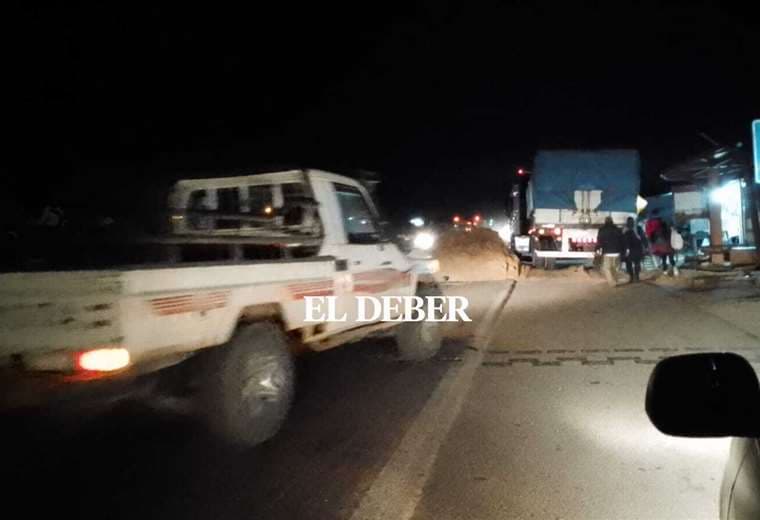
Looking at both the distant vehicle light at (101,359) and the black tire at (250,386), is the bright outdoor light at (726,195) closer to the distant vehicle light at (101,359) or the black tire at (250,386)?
the black tire at (250,386)

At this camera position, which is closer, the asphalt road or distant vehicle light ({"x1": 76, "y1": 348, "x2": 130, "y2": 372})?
distant vehicle light ({"x1": 76, "y1": 348, "x2": 130, "y2": 372})

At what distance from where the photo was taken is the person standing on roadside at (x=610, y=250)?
60.8 feet

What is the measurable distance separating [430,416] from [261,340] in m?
1.72

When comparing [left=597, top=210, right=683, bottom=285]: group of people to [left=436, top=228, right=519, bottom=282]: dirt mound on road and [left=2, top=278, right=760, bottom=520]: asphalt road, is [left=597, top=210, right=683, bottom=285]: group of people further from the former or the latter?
[left=2, top=278, right=760, bottom=520]: asphalt road

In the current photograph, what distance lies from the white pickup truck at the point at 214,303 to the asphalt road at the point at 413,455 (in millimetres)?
479

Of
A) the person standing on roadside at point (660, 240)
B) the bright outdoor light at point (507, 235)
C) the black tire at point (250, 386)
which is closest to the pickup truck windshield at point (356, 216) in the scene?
the black tire at point (250, 386)

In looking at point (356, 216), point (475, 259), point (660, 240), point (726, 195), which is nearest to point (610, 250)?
point (660, 240)

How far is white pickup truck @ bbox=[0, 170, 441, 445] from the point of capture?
4570 millimetres

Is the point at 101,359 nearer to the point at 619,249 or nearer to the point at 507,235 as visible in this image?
the point at 619,249

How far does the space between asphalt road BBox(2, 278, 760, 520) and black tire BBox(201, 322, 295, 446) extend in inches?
8.7

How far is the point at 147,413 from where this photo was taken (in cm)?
712

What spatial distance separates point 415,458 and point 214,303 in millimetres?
1812

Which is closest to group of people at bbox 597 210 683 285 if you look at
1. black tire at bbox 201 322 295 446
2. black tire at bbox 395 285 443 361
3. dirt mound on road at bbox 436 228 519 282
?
dirt mound on road at bbox 436 228 519 282

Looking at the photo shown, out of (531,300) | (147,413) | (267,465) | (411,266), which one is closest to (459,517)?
(267,465)
